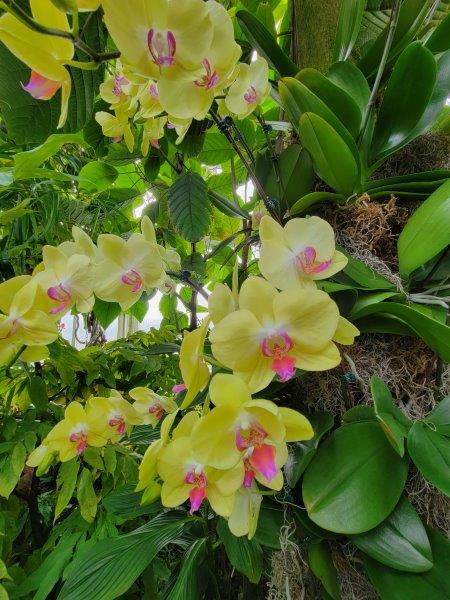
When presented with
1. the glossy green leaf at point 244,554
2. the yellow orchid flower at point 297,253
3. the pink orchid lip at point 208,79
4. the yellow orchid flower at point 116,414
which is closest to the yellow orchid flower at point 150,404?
the yellow orchid flower at point 116,414

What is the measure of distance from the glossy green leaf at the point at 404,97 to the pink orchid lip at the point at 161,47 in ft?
1.22

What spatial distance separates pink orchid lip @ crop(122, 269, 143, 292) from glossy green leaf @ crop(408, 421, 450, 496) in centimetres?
29

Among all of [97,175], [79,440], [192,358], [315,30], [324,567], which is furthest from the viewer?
[97,175]

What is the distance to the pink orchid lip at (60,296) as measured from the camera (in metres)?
0.37

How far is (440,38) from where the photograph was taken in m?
0.60

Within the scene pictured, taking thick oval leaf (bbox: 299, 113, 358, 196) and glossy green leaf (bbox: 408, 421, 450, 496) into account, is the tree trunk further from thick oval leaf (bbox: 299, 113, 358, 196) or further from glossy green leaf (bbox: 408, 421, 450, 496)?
glossy green leaf (bbox: 408, 421, 450, 496)

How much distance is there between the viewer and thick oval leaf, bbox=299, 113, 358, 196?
482 millimetres

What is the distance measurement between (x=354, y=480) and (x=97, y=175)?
0.87 m

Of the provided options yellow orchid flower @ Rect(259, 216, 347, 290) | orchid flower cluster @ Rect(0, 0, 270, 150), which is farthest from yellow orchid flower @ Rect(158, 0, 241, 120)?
yellow orchid flower @ Rect(259, 216, 347, 290)

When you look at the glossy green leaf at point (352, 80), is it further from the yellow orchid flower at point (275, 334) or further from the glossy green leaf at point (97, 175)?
the glossy green leaf at point (97, 175)

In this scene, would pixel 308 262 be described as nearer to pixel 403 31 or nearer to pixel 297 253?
pixel 297 253

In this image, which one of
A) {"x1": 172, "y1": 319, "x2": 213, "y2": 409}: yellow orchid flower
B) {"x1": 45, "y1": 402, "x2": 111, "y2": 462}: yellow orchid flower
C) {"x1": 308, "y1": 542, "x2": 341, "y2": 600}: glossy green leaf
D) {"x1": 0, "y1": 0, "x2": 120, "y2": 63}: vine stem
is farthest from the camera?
{"x1": 45, "y1": 402, "x2": 111, "y2": 462}: yellow orchid flower

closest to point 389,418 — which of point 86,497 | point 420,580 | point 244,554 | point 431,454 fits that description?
point 431,454

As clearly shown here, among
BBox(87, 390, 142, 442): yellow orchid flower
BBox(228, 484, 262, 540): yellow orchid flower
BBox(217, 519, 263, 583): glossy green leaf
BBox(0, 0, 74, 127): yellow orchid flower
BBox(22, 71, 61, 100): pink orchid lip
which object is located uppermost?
BBox(0, 0, 74, 127): yellow orchid flower
